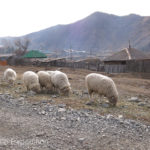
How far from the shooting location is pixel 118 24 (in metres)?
115

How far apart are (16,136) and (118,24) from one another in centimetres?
11990

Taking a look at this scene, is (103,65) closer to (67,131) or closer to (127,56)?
(127,56)

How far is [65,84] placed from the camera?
956 cm

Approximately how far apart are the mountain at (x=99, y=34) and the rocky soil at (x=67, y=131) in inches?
3330

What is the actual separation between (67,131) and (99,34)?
359 feet

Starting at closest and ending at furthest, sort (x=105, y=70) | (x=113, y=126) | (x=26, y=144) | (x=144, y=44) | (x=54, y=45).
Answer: (x=26, y=144) < (x=113, y=126) < (x=105, y=70) < (x=144, y=44) < (x=54, y=45)

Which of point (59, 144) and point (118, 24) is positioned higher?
point (118, 24)

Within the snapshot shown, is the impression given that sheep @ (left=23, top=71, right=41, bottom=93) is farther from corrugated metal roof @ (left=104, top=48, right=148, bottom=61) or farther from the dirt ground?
corrugated metal roof @ (left=104, top=48, right=148, bottom=61)

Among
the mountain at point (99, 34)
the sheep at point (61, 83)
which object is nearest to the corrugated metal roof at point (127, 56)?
the sheep at point (61, 83)

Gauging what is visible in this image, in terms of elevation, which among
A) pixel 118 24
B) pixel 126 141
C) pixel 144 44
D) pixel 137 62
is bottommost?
pixel 126 141

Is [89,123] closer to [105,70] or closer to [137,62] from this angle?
[137,62]

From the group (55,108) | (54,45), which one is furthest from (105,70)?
(54,45)

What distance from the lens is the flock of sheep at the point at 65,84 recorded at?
7660 mm

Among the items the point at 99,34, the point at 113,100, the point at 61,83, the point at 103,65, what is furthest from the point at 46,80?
the point at 99,34
